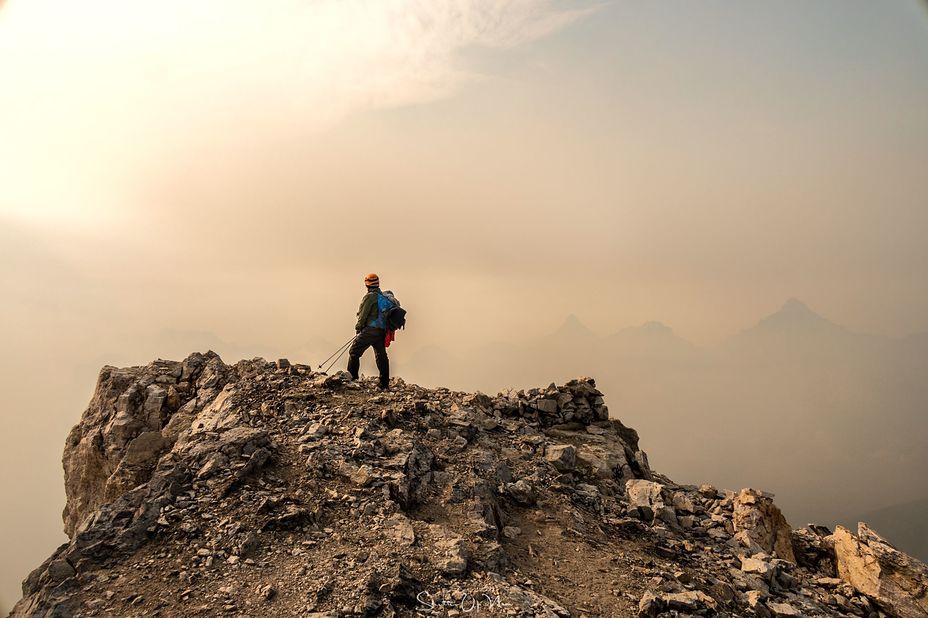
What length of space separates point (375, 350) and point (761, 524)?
37.7 ft

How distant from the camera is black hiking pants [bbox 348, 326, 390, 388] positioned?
16.6 m

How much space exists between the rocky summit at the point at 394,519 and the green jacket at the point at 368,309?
170cm

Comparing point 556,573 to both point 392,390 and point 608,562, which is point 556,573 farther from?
point 392,390

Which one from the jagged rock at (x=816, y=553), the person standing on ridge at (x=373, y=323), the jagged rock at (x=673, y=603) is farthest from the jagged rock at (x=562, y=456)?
the jagged rock at (x=816, y=553)

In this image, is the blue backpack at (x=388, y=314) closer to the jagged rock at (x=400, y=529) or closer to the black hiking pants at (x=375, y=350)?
the black hiking pants at (x=375, y=350)

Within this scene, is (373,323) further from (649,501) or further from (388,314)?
(649,501)

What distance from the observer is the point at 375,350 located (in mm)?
16828

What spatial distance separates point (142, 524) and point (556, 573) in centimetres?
798

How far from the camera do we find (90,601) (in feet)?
30.3

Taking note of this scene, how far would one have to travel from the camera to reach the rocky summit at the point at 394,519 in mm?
9656

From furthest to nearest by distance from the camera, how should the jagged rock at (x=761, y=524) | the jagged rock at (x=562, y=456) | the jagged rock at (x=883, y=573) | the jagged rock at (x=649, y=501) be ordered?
the jagged rock at (x=562, y=456)
the jagged rock at (x=761, y=524)
the jagged rock at (x=649, y=501)
the jagged rock at (x=883, y=573)

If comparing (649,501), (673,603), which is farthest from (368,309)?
(673,603)

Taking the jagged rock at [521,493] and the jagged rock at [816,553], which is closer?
the jagged rock at [521,493]

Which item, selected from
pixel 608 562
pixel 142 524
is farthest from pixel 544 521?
pixel 142 524
